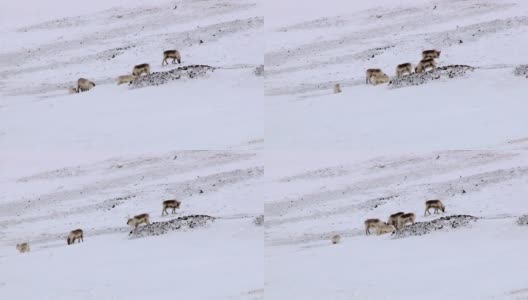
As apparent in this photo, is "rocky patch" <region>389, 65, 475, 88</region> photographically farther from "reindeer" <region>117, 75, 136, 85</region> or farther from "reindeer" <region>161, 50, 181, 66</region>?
"reindeer" <region>117, 75, 136, 85</region>

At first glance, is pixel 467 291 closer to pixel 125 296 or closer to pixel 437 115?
pixel 437 115

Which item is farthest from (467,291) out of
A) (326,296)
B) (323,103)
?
(323,103)

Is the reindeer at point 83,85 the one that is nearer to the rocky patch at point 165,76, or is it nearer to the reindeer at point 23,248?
the rocky patch at point 165,76

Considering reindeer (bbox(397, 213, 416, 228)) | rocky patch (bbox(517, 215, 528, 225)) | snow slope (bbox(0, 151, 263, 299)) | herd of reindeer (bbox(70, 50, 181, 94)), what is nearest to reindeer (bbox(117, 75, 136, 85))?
herd of reindeer (bbox(70, 50, 181, 94))

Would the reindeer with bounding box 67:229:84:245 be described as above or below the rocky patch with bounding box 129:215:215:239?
below

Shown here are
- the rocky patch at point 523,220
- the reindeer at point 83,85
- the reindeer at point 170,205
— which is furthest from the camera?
the reindeer at point 83,85

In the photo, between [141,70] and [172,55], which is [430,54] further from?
[141,70]

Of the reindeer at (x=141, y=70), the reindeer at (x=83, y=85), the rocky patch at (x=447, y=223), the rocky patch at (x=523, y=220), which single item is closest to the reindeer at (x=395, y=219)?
the rocky patch at (x=447, y=223)
